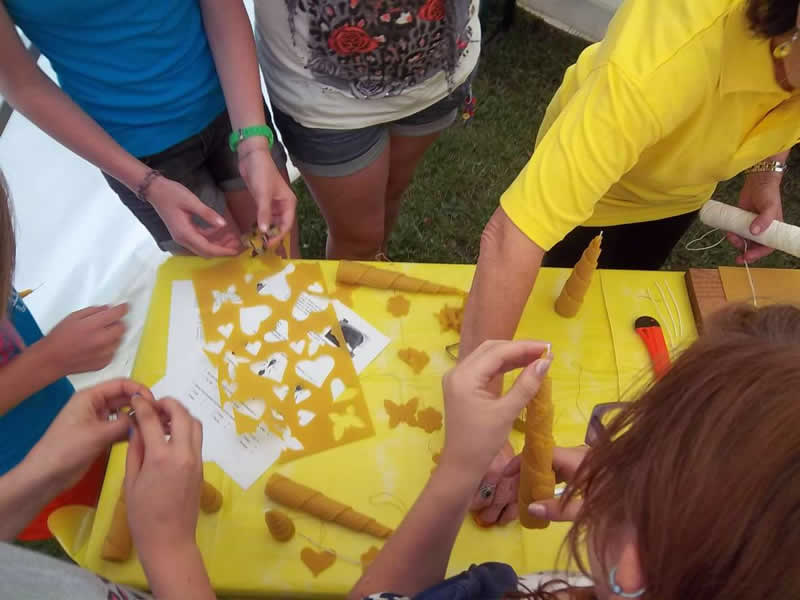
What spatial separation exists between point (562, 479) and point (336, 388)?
14.5 inches

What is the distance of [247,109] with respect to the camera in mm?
981

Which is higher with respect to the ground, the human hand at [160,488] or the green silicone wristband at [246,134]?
the green silicone wristband at [246,134]

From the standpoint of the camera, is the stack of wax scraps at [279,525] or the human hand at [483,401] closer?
the human hand at [483,401]

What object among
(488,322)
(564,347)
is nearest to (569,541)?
(488,322)

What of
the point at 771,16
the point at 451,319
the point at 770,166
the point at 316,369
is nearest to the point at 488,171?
the point at 770,166

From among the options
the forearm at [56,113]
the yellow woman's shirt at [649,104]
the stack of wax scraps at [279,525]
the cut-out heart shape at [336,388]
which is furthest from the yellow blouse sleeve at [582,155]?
the forearm at [56,113]

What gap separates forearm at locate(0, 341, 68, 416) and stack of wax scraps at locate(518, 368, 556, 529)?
641 millimetres

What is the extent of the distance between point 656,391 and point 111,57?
0.88 m

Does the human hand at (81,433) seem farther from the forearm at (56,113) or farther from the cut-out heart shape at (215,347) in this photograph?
the forearm at (56,113)

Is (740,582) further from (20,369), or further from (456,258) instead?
(456,258)

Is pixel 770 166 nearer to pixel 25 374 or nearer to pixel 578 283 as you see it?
pixel 578 283

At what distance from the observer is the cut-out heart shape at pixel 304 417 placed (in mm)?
903

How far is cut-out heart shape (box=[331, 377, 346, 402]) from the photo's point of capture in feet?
3.05

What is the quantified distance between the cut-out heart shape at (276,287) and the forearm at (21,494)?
453 millimetres
